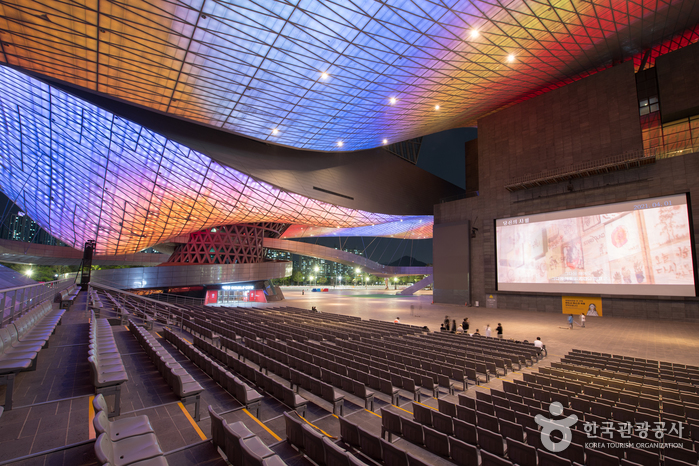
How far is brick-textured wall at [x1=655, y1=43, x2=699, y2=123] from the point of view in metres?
26.2

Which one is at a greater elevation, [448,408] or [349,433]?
[349,433]

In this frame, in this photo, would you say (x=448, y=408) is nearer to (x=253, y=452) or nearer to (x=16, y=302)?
(x=253, y=452)

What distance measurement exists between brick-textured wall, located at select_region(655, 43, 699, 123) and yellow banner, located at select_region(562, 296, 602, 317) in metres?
18.0

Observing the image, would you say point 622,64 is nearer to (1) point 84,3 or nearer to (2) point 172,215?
(1) point 84,3

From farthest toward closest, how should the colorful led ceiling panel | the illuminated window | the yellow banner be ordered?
the illuminated window, the yellow banner, the colorful led ceiling panel

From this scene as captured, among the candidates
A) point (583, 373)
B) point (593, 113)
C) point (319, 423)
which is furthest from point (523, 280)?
point (319, 423)

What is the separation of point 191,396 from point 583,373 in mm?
11623

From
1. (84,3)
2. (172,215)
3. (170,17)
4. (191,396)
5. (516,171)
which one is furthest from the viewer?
(516,171)

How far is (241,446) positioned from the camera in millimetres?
3510

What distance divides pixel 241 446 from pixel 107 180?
107 feet

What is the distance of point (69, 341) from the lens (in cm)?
944

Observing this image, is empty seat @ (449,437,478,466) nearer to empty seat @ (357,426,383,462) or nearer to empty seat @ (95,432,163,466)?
empty seat @ (357,426,383,462)

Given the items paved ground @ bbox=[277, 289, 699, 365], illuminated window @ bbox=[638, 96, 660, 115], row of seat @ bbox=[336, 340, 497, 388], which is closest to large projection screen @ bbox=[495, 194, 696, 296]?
paved ground @ bbox=[277, 289, 699, 365]

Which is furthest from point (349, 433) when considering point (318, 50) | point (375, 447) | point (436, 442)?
point (318, 50)
